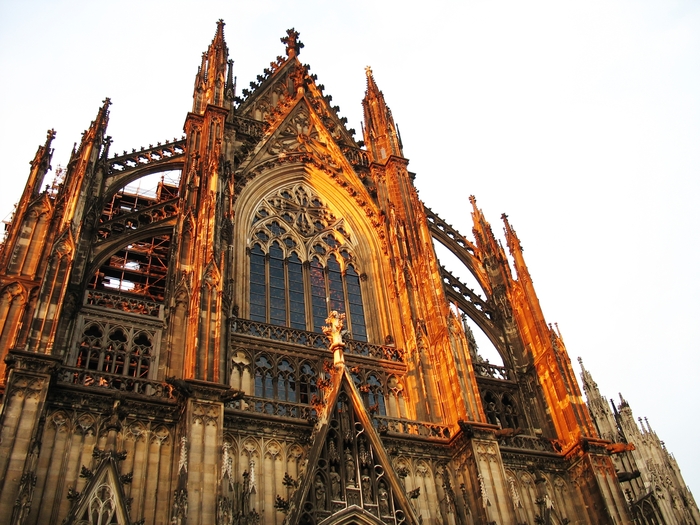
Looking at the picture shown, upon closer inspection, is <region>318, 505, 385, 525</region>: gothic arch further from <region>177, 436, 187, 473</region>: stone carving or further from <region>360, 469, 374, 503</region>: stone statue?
<region>177, 436, 187, 473</region>: stone carving

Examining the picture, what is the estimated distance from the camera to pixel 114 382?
17422mm

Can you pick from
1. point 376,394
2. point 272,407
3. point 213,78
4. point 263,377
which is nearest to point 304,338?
point 263,377

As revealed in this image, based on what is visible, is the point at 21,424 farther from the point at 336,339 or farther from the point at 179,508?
the point at 336,339

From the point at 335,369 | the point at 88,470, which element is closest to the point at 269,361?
the point at 335,369

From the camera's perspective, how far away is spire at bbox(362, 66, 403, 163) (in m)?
29.3

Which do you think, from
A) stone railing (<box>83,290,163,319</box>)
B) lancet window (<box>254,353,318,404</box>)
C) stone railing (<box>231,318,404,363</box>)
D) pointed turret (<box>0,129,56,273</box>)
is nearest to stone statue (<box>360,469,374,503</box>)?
lancet window (<box>254,353,318,404</box>)

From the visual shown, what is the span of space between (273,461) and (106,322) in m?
5.83

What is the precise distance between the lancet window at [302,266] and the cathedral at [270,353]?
83 millimetres

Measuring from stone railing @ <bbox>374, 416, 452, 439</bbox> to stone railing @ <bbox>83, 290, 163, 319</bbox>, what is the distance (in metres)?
6.94

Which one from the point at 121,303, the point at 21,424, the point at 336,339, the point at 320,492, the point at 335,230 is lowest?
the point at 320,492

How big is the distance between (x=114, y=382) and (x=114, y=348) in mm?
1520

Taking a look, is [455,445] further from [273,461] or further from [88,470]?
[88,470]

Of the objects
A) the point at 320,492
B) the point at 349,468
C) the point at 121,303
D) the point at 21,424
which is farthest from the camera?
the point at 121,303

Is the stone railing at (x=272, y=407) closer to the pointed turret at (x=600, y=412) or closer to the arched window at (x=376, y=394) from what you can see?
the arched window at (x=376, y=394)
